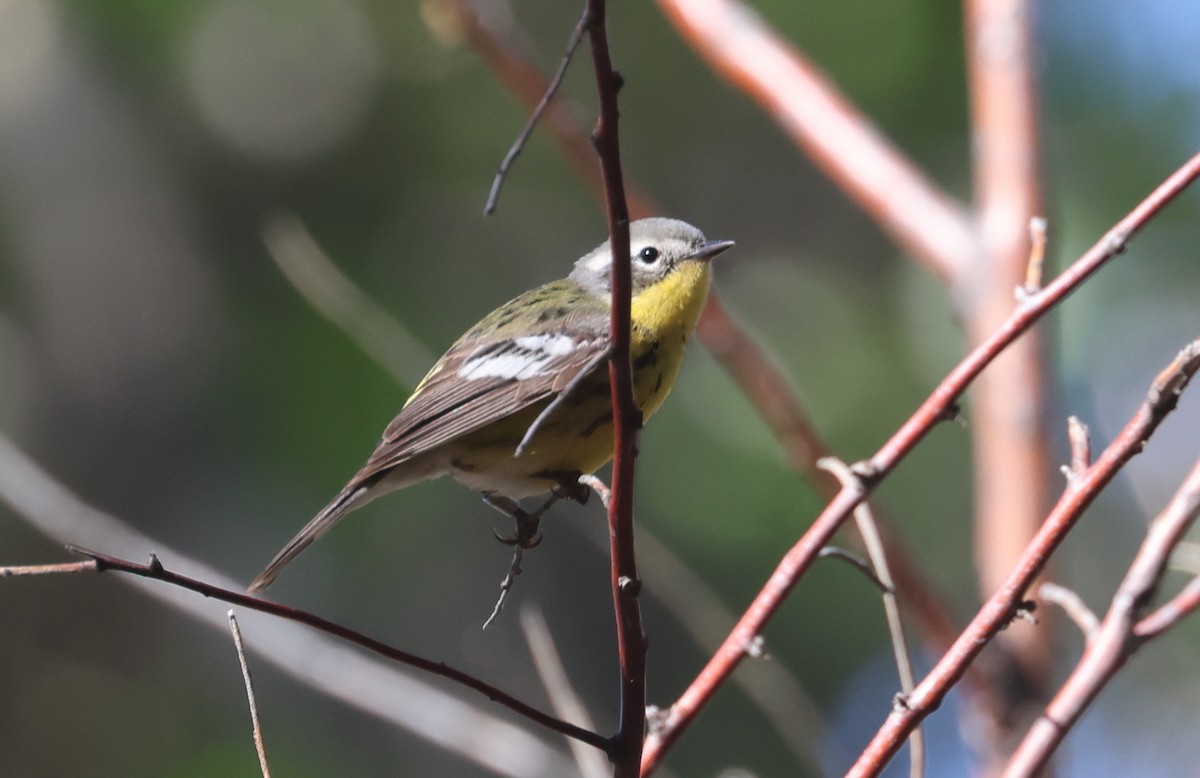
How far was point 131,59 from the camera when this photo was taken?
25.1ft

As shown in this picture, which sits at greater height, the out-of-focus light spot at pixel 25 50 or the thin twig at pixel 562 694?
the out-of-focus light spot at pixel 25 50

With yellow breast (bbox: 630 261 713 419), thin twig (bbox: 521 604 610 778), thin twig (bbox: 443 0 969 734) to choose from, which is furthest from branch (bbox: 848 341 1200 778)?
yellow breast (bbox: 630 261 713 419)

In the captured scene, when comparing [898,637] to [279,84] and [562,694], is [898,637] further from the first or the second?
[279,84]

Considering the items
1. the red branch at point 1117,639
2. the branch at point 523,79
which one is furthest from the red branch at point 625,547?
the branch at point 523,79

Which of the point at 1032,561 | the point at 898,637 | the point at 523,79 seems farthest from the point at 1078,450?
the point at 523,79

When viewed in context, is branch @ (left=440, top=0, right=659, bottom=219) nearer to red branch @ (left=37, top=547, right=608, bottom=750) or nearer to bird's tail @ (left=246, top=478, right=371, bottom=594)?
bird's tail @ (left=246, top=478, right=371, bottom=594)

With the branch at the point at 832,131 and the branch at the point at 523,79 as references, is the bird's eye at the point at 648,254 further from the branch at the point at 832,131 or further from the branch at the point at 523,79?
the branch at the point at 832,131

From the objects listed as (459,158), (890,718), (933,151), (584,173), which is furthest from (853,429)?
(890,718)

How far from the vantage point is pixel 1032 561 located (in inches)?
58.6

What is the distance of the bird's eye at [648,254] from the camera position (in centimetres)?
322

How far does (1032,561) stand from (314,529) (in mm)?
1657

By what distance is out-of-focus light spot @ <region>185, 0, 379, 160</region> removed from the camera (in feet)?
25.7

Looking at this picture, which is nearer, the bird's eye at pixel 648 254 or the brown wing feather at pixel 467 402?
the brown wing feather at pixel 467 402

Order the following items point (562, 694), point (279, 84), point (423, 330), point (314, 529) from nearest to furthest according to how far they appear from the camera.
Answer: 1. point (562, 694)
2. point (314, 529)
3. point (423, 330)
4. point (279, 84)
